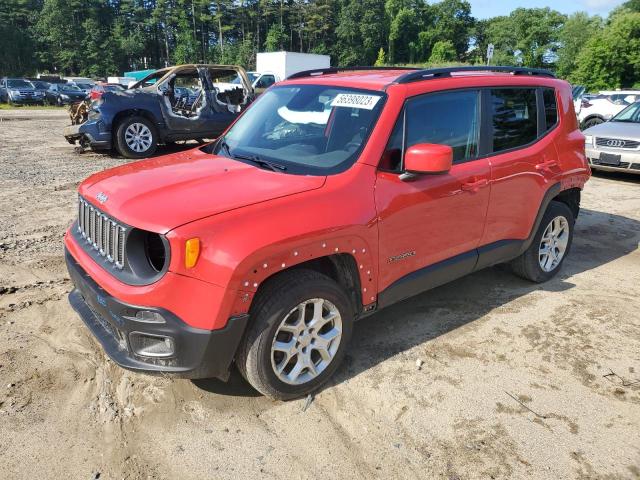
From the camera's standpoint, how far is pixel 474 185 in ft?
11.8

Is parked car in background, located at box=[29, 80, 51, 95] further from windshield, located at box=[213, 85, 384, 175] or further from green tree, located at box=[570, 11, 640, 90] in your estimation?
green tree, located at box=[570, 11, 640, 90]

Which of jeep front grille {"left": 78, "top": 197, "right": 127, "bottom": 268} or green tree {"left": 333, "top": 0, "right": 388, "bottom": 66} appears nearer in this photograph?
jeep front grille {"left": 78, "top": 197, "right": 127, "bottom": 268}

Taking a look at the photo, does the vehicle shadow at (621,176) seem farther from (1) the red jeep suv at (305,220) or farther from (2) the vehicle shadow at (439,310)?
(1) the red jeep suv at (305,220)

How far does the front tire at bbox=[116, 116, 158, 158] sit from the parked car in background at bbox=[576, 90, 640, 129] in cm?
1315

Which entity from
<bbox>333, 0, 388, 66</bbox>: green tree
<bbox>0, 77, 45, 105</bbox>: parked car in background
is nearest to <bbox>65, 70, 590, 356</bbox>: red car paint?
<bbox>0, 77, 45, 105</bbox>: parked car in background

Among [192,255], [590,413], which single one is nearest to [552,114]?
[590,413]

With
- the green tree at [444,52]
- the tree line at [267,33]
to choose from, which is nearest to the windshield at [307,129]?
the tree line at [267,33]

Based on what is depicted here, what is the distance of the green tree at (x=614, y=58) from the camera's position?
41.8m

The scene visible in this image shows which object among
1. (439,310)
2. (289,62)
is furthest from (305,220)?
(289,62)

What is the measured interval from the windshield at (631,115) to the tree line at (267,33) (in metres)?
57.3

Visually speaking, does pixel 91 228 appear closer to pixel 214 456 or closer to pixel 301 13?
pixel 214 456

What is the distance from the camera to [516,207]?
13.2 feet

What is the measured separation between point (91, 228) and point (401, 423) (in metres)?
2.16

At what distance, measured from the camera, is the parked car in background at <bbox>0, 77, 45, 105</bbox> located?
94.5 ft
